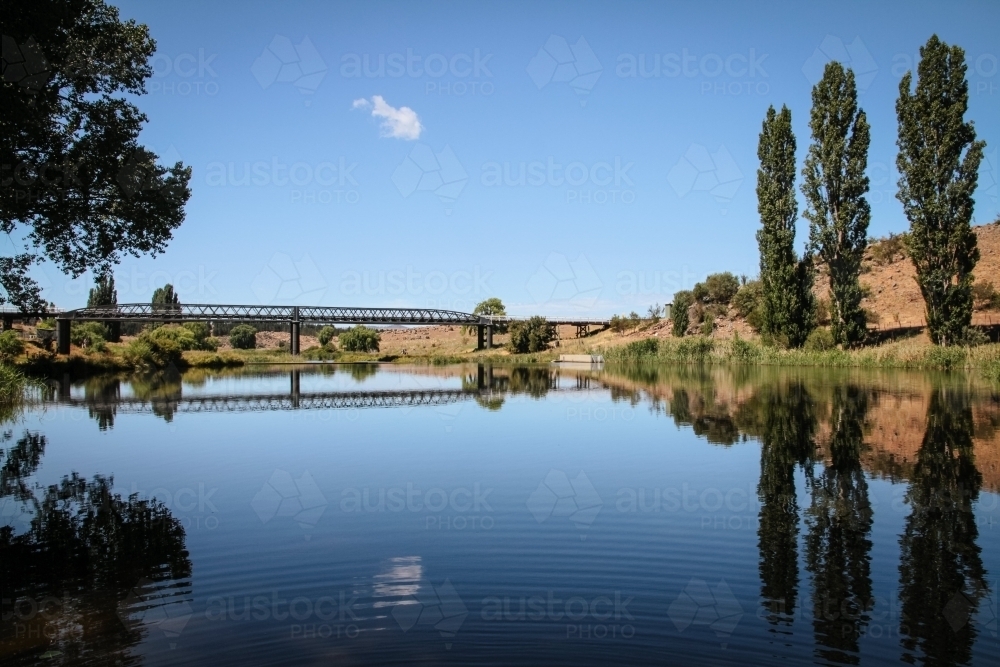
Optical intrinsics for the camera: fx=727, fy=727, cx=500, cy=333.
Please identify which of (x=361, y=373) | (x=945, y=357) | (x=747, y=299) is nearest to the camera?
(x=945, y=357)

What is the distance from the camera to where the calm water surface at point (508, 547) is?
5781mm

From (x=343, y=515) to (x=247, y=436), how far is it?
33.3 feet

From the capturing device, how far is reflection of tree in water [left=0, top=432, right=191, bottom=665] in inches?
227

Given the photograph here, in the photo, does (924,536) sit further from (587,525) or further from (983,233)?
(983,233)

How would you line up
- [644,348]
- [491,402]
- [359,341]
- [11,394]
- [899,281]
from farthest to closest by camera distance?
1. [359,341]
2. [899,281]
3. [644,348]
4. [491,402]
5. [11,394]

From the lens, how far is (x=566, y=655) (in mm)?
5508

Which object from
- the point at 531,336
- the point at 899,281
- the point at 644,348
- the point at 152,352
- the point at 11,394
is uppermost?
the point at 899,281

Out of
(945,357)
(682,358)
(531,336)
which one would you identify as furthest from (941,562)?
(531,336)

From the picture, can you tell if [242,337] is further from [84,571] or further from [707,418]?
[84,571]

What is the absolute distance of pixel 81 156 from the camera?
65.1 ft

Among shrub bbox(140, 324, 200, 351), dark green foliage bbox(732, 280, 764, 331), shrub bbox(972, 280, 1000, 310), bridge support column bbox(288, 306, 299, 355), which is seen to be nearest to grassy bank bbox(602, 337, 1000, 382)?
dark green foliage bbox(732, 280, 764, 331)

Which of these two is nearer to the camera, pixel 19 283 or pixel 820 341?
pixel 19 283

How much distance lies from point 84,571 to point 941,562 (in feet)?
29.3

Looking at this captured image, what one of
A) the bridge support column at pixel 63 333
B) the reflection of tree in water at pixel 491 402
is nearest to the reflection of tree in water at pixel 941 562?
the reflection of tree in water at pixel 491 402
